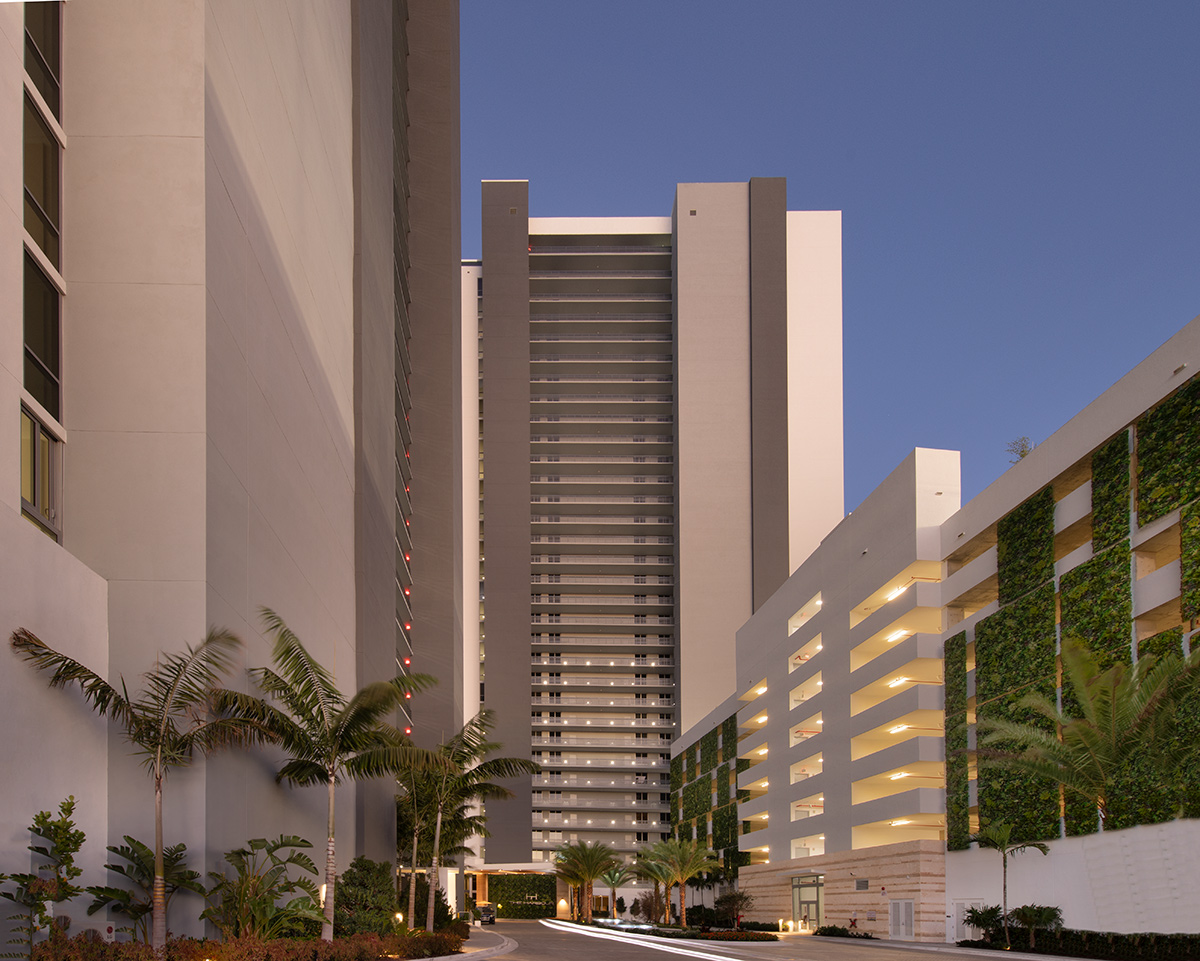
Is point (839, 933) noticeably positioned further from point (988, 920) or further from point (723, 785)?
point (723, 785)

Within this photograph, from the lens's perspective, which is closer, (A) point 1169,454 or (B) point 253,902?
(B) point 253,902

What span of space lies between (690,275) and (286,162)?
2972 inches

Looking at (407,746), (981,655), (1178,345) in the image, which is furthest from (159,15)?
(981,655)

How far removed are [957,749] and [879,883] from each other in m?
7.80

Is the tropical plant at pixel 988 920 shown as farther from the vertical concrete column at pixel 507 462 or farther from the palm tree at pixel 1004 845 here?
the vertical concrete column at pixel 507 462

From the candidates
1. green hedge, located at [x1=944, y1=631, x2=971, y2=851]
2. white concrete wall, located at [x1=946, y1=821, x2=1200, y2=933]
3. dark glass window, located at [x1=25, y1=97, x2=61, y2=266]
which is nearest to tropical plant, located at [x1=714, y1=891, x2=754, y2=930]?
green hedge, located at [x1=944, y1=631, x2=971, y2=851]

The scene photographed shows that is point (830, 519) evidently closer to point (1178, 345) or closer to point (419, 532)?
point (419, 532)

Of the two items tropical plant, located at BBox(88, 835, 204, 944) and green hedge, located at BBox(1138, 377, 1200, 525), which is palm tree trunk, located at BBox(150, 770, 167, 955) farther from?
green hedge, located at BBox(1138, 377, 1200, 525)

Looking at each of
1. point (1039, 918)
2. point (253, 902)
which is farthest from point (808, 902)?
point (253, 902)

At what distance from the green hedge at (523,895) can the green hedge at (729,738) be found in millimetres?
26700

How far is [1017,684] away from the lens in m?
34.8

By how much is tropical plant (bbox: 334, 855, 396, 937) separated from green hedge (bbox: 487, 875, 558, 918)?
201 feet

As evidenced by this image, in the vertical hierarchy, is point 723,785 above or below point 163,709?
below

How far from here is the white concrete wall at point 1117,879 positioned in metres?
25.5
